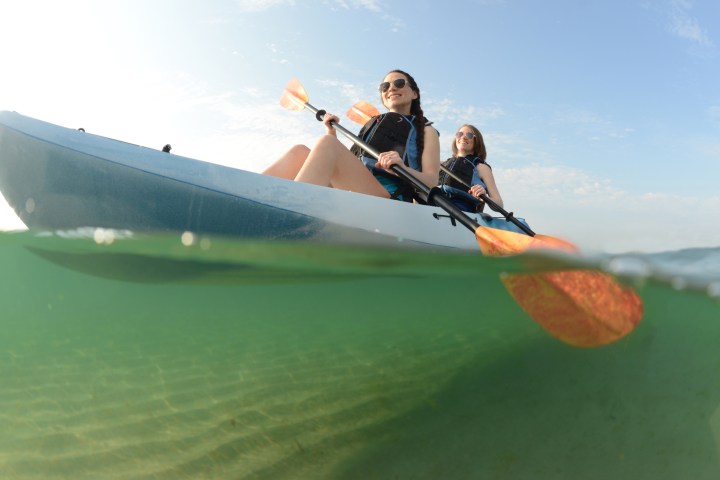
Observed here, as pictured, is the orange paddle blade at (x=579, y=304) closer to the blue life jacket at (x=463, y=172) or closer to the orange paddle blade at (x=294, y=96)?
the blue life jacket at (x=463, y=172)

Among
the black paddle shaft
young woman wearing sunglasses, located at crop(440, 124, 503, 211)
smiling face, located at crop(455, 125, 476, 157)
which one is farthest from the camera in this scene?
smiling face, located at crop(455, 125, 476, 157)

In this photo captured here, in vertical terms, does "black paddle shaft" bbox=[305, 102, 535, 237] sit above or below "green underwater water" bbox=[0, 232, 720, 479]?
above

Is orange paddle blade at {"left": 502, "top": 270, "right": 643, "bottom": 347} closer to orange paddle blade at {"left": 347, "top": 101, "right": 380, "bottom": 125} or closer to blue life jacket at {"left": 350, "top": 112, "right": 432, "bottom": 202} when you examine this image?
blue life jacket at {"left": 350, "top": 112, "right": 432, "bottom": 202}

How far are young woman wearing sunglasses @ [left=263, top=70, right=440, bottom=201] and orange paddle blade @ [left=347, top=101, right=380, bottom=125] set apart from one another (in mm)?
1548

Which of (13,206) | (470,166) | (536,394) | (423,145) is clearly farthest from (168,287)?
(470,166)

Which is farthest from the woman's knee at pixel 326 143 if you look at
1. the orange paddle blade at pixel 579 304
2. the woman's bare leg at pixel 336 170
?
the orange paddle blade at pixel 579 304

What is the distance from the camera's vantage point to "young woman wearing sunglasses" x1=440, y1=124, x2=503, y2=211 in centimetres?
641

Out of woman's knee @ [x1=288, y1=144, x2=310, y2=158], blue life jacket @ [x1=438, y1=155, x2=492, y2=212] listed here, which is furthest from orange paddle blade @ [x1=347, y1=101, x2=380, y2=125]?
woman's knee @ [x1=288, y1=144, x2=310, y2=158]

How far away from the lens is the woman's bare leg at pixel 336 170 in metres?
4.10

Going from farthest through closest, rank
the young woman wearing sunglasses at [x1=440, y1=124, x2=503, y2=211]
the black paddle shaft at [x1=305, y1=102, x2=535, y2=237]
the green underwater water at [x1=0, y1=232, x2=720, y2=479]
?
the young woman wearing sunglasses at [x1=440, y1=124, x2=503, y2=211] < the black paddle shaft at [x1=305, y1=102, x2=535, y2=237] < the green underwater water at [x1=0, y1=232, x2=720, y2=479]

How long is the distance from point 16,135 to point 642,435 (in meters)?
4.12

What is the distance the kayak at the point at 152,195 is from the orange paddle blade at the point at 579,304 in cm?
115

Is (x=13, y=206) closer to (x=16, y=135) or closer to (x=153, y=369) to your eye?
(x=16, y=135)

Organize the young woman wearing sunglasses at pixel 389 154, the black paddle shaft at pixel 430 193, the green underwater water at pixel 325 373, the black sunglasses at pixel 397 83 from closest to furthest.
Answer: the green underwater water at pixel 325 373
the black paddle shaft at pixel 430 193
the young woman wearing sunglasses at pixel 389 154
the black sunglasses at pixel 397 83
